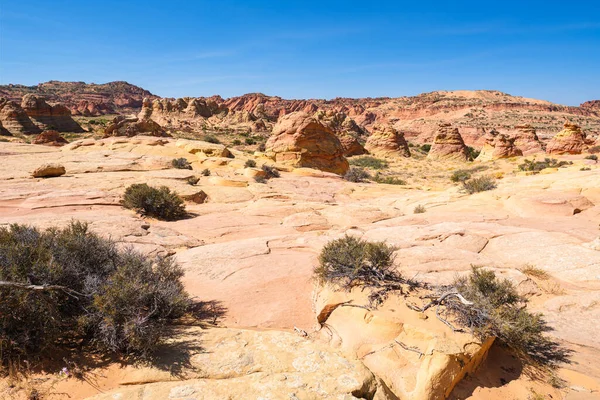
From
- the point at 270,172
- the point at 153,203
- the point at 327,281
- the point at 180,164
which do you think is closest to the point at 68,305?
the point at 327,281

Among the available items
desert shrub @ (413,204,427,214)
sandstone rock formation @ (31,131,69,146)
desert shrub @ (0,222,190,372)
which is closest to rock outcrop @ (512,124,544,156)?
desert shrub @ (413,204,427,214)

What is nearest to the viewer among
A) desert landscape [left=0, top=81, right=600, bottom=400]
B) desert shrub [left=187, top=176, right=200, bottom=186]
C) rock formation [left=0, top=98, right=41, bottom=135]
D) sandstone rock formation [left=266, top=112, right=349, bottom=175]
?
desert landscape [left=0, top=81, right=600, bottom=400]

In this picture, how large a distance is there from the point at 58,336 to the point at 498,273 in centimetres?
621

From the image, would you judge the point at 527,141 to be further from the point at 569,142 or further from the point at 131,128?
the point at 131,128

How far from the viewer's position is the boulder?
1345 cm

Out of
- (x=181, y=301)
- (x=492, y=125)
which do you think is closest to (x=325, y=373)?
(x=181, y=301)

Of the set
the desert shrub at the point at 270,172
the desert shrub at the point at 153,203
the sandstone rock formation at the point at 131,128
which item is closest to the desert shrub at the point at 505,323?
the desert shrub at the point at 153,203

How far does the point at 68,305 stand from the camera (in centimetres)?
362

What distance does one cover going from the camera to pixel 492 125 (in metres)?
72.0

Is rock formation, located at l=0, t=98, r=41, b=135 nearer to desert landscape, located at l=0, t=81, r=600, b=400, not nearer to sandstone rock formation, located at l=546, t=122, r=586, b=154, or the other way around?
desert landscape, located at l=0, t=81, r=600, b=400

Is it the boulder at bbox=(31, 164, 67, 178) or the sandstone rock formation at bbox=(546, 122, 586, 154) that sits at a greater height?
the sandstone rock formation at bbox=(546, 122, 586, 154)

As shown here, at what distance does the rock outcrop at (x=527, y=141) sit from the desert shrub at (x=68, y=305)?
46.5m

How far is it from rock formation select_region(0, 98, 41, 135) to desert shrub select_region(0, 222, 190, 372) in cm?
4408

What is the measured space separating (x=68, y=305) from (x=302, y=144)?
19490mm
